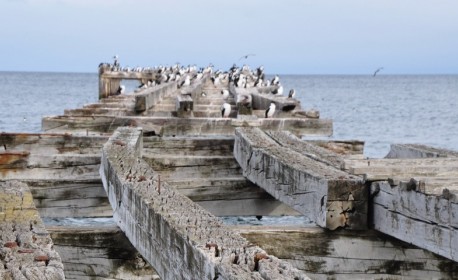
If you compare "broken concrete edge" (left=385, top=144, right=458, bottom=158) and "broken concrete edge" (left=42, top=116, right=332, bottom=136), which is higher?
"broken concrete edge" (left=385, top=144, right=458, bottom=158)

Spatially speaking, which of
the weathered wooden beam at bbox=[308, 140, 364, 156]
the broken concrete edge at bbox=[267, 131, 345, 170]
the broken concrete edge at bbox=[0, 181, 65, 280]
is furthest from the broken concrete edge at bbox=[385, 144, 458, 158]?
the broken concrete edge at bbox=[0, 181, 65, 280]

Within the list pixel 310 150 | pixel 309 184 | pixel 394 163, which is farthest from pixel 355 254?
pixel 310 150

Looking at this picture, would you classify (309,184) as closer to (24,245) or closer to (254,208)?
(254,208)

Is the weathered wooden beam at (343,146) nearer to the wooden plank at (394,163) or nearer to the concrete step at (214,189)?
the concrete step at (214,189)

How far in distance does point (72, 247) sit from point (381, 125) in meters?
44.0

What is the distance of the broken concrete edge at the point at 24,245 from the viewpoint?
122 inches

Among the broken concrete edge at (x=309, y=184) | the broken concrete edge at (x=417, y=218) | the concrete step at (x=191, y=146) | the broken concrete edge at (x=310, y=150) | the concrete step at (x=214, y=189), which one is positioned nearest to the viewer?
the broken concrete edge at (x=417, y=218)

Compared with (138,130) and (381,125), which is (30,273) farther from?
(381,125)

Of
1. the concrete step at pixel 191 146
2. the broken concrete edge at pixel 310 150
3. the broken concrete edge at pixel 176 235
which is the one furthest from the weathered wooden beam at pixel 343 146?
the broken concrete edge at pixel 176 235

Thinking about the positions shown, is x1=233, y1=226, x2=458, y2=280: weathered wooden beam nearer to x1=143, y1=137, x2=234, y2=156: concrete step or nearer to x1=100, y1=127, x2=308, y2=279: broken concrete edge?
x1=100, y1=127, x2=308, y2=279: broken concrete edge

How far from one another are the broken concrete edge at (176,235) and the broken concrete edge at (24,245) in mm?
525

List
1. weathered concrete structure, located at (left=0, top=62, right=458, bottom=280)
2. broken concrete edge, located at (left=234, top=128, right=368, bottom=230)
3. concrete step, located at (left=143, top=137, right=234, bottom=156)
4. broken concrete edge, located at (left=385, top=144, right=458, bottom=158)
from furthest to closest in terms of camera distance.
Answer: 1. concrete step, located at (left=143, top=137, right=234, bottom=156)
2. broken concrete edge, located at (left=385, top=144, right=458, bottom=158)
3. broken concrete edge, located at (left=234, top=128, right=368, bottom=230)
4. weathered concrete structure, located at (left=0, top=62, right=458, bottom=280)

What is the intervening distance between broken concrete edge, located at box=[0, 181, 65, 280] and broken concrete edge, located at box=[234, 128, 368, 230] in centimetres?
153

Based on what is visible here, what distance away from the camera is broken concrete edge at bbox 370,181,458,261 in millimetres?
4184
